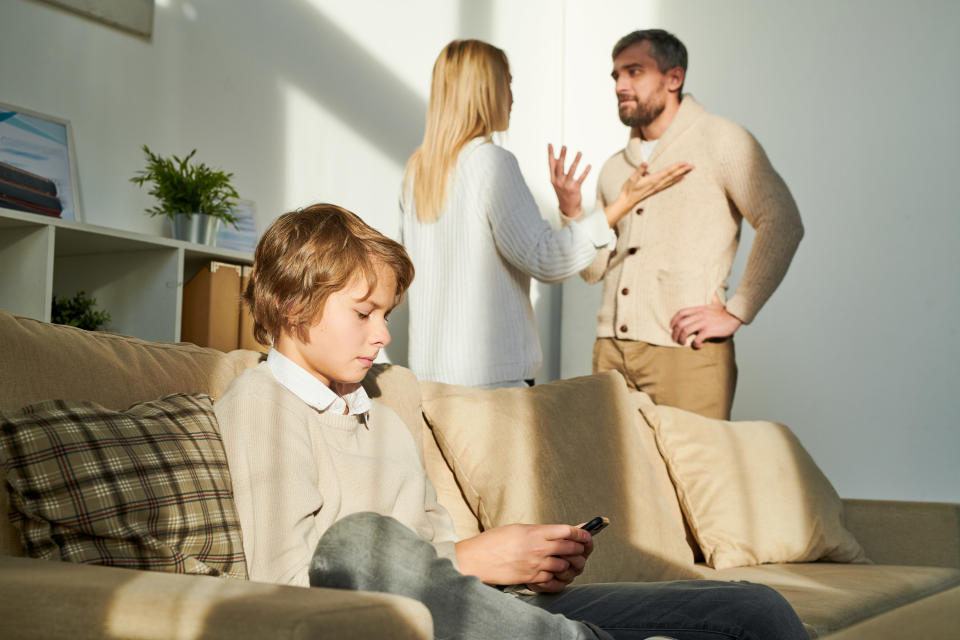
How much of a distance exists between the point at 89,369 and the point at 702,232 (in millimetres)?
1840

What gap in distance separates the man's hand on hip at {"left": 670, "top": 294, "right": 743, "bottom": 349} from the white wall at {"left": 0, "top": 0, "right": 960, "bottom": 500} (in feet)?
4.22

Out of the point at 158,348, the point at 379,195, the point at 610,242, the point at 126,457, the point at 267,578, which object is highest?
the point at 379,195

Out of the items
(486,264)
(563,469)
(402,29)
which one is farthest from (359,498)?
(402,29)

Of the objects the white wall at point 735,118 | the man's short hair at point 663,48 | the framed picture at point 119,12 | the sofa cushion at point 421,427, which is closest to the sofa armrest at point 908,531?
the sofa cushion at point 421,427

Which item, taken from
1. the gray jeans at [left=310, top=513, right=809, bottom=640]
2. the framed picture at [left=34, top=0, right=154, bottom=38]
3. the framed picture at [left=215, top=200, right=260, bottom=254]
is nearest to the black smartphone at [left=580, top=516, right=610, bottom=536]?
the gray jeans at [left=310, top=513, right=809, bottom=640]

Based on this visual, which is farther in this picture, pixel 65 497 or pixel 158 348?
pixel 158 348

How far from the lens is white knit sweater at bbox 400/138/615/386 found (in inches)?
86.7

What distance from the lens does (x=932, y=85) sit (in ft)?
12.9

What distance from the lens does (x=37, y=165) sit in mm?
2428

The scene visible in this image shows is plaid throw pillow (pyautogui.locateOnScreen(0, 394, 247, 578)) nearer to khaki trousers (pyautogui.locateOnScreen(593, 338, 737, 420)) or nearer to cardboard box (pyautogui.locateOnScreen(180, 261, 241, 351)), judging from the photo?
cardboard box (pyautogui.locateOnScreen(180, 261, 241, 351))

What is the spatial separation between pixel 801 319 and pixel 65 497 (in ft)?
11.7

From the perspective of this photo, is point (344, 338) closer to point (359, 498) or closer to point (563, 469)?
point (359, 498)

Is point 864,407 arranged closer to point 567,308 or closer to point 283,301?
point 567,308

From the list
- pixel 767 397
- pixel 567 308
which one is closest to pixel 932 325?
pixel 767 397
